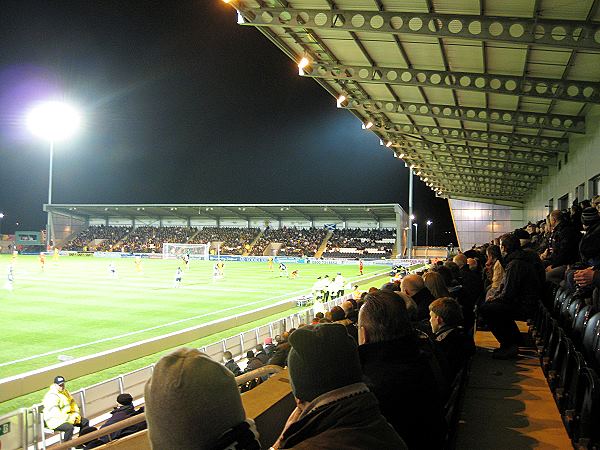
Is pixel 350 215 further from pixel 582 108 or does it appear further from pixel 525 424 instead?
pixel 525 424

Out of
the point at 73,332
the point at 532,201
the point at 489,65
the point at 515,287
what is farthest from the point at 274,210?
the point at 515,287

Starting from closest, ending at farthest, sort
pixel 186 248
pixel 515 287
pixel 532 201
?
pixel 515 287 → pixel 532 201 → pixel 186 248

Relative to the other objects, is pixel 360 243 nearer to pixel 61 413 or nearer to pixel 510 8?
pixel 510 8

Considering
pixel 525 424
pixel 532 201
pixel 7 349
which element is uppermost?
pixel 532 201

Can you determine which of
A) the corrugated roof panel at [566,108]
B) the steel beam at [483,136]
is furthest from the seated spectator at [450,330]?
the steel beam at [483,136]

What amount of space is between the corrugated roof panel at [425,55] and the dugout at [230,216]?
48142mm

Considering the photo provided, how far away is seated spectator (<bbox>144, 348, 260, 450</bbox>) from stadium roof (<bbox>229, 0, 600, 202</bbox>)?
31.6ft

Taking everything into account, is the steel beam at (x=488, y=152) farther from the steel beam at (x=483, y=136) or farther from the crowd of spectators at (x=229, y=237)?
the crowd of spectators at (x=229, y=237)

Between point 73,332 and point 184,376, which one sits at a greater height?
point 184,376

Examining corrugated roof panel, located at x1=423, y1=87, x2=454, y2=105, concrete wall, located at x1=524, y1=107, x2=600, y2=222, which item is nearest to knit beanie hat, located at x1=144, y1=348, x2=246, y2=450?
concrete wall, located at x1=524, y1=107, x2=600, y2=222

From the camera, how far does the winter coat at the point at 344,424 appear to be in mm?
1697

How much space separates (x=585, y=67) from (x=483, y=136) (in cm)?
838

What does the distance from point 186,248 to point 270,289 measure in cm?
3584

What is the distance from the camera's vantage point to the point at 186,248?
65000mm
